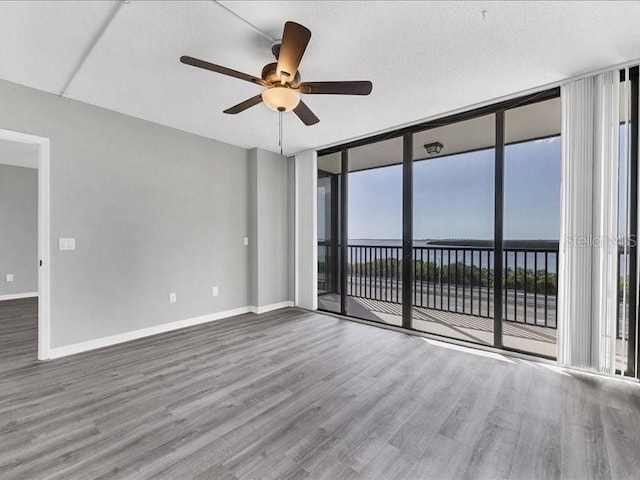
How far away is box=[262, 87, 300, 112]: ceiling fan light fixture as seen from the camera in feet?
6.61

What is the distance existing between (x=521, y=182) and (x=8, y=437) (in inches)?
197

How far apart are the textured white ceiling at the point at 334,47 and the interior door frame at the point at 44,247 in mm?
646

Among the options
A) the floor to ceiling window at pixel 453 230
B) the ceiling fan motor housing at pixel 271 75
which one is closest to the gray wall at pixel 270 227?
the floor to ceiling window at pixel 453 230

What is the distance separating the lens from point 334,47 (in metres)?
2.09

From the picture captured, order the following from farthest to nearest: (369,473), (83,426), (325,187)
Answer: (325,187), (83,426), (369,473)

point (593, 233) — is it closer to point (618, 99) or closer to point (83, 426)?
point (618, 99)

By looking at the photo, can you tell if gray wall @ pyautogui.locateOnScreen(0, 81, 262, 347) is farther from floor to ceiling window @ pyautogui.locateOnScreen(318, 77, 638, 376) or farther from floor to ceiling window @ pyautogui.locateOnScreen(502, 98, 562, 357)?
floor to ceiling window @ pyautogui.locateOnScreen(502, 98, 562, 357)

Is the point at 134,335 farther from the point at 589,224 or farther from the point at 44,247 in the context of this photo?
the point at 589,224

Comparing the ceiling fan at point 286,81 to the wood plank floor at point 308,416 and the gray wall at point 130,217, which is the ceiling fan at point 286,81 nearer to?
the gray wall at point 130,217

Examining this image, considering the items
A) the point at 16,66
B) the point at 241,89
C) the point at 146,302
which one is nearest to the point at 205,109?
the point at 241,89

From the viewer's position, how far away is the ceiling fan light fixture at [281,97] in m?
2.02

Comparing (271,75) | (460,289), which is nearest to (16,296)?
(271,75)

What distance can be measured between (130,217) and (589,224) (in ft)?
15.1

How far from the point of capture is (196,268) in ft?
12.9
